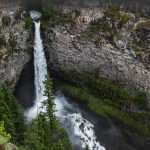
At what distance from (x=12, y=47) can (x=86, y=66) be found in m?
8.88

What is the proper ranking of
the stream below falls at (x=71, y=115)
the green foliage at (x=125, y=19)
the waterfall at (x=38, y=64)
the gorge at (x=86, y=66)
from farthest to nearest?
the waterfall at (x=38, y=64)
the green foliage at (x=125, y=19)
the gorge at (x=86, y=66)
the stream below falls at (x=71, y=115)

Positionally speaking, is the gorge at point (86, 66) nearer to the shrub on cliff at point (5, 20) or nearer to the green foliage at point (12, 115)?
the shrub on cliff at point (5, 20)

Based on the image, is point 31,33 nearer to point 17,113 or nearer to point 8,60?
point 8,60

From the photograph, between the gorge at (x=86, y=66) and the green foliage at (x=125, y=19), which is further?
the green foliage at (x=125, y=19)

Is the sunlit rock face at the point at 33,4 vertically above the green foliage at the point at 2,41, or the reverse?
the sunlit rock face at the point at 33,4

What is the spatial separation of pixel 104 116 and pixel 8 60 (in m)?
12.2

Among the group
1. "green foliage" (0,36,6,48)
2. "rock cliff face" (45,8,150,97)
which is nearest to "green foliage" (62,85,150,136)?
"rock cliff face" (45,8,150,97)

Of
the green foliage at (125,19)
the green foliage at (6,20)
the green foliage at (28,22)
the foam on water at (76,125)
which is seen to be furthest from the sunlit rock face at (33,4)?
the foam on water at (76,125)

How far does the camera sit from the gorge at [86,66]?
4925 cm

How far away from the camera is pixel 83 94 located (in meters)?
52.4

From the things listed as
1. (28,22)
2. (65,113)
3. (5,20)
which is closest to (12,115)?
(65,113)

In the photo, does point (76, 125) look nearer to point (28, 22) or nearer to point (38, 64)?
point (38, 64)

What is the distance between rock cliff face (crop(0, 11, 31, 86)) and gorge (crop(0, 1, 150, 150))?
109 millimetres

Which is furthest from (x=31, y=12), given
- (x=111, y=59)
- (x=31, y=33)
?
(x=111, y=59)
